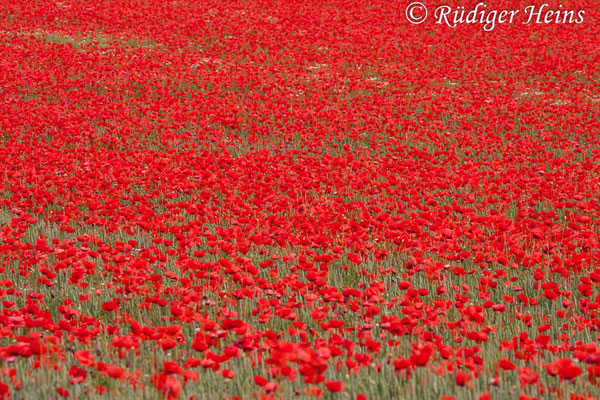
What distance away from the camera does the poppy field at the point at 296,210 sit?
392 cm

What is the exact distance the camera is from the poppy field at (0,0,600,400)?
3924mm

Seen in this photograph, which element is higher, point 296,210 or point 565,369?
point 565,369

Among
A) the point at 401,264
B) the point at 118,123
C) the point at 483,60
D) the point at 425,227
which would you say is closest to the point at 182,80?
the point at 118,123

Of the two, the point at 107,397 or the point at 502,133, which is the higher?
the point at 502,133

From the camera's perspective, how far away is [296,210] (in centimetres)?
836

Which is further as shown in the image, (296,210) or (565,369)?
(296,210)

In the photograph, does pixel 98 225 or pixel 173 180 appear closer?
pixel 98 225

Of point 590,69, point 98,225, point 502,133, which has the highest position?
point 590,69

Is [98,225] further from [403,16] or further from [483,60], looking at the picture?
[403,16]

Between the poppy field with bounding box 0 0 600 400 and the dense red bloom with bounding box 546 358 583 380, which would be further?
the poppy field with bounding box 0 0 600 400

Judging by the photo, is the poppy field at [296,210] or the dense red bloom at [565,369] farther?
the poppy field at [296,210]

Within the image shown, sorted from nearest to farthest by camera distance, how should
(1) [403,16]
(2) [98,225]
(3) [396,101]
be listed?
(2) [98,225], (3) [396,101], (1) [403,16]

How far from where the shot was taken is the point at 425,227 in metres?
7.86

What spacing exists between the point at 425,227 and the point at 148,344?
4.29m
